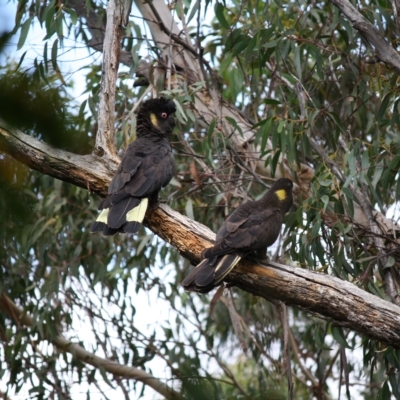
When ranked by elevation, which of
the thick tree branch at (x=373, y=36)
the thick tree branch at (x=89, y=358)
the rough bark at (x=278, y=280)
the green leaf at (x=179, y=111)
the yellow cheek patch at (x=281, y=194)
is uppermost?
the thick tree branch at (x=373, y=36)

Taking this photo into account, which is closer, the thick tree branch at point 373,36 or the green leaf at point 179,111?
the thick tree branch at point 373,36

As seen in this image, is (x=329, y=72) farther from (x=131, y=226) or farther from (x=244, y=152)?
(x=131, y=226)

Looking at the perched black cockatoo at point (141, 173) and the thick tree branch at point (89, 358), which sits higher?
the perched black cockatoo at point (141, 173)

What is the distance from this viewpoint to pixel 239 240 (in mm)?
3309

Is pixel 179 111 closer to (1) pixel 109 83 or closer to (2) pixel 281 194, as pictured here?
(1) pixel 109 83

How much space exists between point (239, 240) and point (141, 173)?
0.86 m

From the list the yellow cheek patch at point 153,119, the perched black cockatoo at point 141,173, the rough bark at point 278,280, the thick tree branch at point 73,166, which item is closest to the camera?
the rough bark at point 278,280

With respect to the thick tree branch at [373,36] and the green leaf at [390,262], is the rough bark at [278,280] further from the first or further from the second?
the thick tree branch at [373,36]

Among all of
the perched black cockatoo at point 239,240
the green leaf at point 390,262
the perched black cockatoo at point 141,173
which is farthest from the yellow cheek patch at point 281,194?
the green leaf at point 390,262

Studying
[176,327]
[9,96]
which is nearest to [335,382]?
[176,327]

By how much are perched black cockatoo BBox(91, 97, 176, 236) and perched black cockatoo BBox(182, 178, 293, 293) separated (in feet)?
1.60

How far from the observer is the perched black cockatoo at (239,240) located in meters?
3.13

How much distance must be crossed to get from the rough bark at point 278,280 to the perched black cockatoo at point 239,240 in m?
0.11

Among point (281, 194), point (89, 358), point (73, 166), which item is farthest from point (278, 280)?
point (89, 358)
